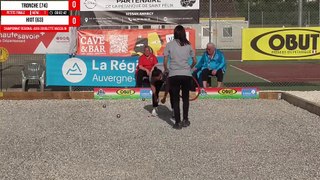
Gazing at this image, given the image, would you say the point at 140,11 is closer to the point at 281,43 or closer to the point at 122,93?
the point at 122,93

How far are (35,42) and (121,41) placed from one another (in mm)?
2133

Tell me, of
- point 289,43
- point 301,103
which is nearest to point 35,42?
point 289,43


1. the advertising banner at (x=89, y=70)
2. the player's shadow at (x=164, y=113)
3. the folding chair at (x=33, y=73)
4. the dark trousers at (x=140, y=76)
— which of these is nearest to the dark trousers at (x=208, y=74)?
the advertising banner at (x=89, y=70)

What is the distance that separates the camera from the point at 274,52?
48.1 feet

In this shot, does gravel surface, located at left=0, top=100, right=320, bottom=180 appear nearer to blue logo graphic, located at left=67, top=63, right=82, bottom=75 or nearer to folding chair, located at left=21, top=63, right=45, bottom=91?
folding chair, located at left=21, top=63, right=45, bottom=91

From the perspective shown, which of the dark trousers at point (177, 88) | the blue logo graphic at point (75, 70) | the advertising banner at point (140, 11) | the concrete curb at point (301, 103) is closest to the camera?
the dark trousers at point (177, 88)

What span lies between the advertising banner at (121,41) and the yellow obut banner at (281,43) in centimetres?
150

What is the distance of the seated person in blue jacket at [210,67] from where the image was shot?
1347 cm

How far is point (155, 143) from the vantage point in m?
7.98

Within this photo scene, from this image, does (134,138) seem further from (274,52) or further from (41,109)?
(274,52)

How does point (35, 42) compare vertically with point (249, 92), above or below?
above

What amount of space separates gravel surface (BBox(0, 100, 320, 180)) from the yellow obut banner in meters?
2.86

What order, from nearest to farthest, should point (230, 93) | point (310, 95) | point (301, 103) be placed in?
point (301, 103) < point (230, 93) < point (310, 95)

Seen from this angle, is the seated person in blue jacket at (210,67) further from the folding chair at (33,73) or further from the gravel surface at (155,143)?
the folding chair at (33,73)
